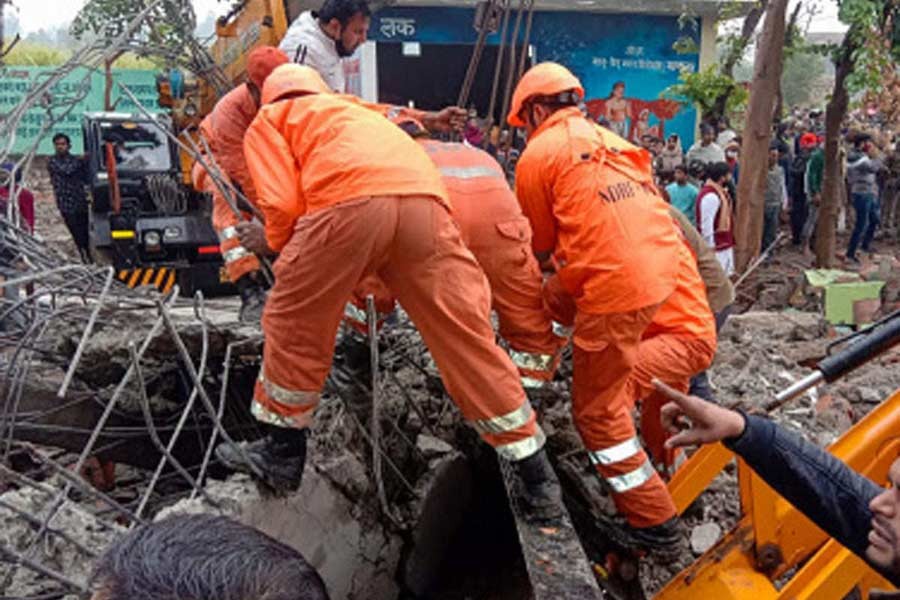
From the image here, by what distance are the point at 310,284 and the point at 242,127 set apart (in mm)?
1728

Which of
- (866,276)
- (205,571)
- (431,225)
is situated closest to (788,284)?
(866,276)

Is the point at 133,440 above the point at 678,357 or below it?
below

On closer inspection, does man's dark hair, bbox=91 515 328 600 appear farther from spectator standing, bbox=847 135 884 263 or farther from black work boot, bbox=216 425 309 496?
spectator standing, bbox=847 135 884 263

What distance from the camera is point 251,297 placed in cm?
407

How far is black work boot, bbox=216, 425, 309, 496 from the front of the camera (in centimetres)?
275

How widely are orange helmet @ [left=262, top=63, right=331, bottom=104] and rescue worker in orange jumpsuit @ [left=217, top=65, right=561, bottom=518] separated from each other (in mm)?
24

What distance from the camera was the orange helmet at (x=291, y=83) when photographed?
9.32ft

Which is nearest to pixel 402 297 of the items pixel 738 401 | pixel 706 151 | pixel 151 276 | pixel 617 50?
pixel 738 401

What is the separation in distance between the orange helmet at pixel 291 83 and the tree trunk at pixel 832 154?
7.83 metres

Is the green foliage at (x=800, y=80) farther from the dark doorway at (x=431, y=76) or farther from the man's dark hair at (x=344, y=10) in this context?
the man's dark hair at (x=344, y=10)

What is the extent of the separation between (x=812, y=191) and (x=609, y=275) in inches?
411

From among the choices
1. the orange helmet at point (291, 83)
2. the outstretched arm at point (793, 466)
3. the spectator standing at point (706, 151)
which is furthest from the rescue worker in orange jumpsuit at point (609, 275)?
the spectator standing at point (706, 151)

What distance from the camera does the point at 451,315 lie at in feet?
8.64

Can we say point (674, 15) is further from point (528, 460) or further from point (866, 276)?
point (528, 460)
